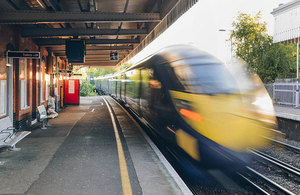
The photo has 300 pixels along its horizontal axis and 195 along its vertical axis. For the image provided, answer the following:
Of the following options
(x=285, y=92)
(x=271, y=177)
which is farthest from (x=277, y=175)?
(x=285, y=92)

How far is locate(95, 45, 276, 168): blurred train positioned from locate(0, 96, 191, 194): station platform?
78cm

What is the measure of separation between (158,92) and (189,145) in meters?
2.17

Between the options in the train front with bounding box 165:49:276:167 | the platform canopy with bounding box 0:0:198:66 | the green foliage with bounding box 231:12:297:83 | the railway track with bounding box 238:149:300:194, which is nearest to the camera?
the train front with bounding box 165:49:276:167

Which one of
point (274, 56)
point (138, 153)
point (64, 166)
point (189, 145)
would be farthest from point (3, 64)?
point (274, 56)

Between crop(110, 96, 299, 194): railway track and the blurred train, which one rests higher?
the blurred train

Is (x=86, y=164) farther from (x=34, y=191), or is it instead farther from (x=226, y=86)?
(x=226, y=86)

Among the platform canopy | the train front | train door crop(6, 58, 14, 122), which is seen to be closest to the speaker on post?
the platform canopy

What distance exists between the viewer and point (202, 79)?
5996 millimetres

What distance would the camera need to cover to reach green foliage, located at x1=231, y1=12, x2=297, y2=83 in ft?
84.1

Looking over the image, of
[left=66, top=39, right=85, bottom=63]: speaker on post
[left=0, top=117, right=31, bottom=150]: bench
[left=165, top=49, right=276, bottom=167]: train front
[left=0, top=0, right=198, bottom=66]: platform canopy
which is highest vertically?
[left=0, top=0, right=198, bottom=66]: platform canopy

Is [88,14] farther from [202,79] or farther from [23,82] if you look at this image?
[202,79]

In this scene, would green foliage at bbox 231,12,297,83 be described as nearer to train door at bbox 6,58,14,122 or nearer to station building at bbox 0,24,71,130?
station building at bbox 0,24,71,130

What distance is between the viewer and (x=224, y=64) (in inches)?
256

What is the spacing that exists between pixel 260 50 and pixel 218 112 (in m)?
23.0
